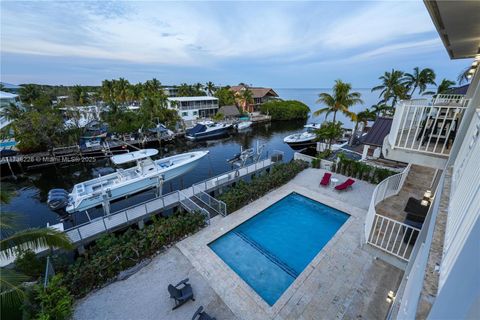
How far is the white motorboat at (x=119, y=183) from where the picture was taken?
38.8 ft

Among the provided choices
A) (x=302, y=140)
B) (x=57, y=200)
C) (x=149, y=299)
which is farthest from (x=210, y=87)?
(x=149, y=299)

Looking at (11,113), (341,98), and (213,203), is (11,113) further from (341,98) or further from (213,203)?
(341,98)

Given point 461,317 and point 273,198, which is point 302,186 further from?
point 461,317

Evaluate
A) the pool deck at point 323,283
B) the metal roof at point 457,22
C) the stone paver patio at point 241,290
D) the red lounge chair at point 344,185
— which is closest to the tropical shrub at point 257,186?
the pool deck at point 323,283

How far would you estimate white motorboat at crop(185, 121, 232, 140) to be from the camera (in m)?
30.8

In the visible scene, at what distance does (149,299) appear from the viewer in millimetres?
6914

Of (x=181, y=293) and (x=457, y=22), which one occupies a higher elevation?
(x=457, y=22)

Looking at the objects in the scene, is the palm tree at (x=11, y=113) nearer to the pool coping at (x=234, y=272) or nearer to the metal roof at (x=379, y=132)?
the pool coping at (x=234, y=272)

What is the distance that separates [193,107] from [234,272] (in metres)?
36.8

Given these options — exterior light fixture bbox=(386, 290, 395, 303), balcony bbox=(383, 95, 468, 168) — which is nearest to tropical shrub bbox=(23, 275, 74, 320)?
exterior light fixture bbox=(386, 290, 395, 303)

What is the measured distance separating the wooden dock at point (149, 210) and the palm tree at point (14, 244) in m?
4.27

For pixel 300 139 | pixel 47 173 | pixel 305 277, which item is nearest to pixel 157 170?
pixel 305 277

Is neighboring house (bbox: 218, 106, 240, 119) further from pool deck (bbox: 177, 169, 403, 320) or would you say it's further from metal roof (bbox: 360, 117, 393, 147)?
pool deck (bbox: 177, 169, 403, 320)

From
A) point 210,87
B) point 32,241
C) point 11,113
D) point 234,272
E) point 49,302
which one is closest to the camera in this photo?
point 32,241
